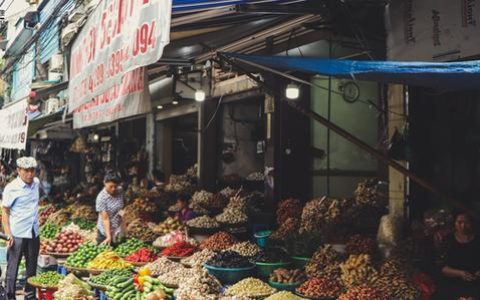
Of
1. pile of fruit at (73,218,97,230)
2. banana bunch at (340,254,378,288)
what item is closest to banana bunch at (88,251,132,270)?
banana bunch at (340,254,378,288)

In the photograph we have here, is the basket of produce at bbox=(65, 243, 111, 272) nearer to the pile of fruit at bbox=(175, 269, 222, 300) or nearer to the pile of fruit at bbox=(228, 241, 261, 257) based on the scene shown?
the pile of fruit at bbox=(228, 241, 261, 257)

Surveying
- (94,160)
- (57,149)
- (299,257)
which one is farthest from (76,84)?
(57,149)

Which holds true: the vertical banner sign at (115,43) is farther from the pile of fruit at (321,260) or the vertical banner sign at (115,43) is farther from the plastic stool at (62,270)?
the pile of fruit at (321,260)

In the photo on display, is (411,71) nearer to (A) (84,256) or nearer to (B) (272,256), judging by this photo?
(B) (272,256)

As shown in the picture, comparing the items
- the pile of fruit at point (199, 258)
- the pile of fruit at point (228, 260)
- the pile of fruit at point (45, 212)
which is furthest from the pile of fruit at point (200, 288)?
the pile of fruit at point (45, 212)

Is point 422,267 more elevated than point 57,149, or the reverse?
point 57,149

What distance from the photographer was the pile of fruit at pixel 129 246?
8172 mm

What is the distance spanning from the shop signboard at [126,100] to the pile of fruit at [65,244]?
2.27m

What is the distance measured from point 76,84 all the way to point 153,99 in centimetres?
691

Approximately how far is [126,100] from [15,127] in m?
4.68

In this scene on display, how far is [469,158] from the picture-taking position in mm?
7266

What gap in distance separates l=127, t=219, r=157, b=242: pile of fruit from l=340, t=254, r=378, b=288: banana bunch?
4387 millimetres

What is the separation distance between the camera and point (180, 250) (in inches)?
306

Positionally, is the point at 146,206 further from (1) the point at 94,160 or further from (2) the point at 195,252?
(1) the point at 94,160
